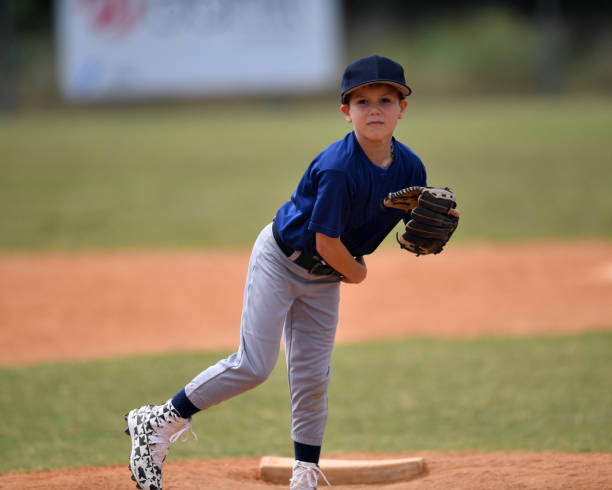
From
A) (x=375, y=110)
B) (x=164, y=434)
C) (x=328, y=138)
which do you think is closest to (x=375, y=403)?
(x=164, y=434)

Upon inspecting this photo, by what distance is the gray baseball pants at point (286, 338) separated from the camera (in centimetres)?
319

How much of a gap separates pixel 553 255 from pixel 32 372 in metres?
7.05

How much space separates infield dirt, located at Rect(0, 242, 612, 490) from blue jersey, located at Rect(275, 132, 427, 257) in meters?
3.97

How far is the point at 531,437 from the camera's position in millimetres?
4664

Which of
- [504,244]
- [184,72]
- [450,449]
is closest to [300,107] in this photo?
[184,72]

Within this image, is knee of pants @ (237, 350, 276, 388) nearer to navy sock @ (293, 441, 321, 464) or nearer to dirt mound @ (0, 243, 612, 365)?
navy sock @ (293, 441, 321, 464)

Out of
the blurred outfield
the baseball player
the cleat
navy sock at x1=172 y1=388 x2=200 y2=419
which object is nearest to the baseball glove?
the baseball player

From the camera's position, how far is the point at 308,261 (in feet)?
10.5

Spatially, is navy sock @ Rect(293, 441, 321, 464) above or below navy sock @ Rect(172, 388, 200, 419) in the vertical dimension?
below

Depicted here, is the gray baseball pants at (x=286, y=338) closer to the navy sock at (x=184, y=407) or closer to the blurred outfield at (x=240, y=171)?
the navy sock at (x=184, y=407)

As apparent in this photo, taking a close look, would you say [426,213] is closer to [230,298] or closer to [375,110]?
[375,110]

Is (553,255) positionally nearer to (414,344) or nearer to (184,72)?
(414,344)

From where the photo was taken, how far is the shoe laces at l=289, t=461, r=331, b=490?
3.31 metres

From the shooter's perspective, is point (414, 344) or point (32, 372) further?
point (414, 344)
